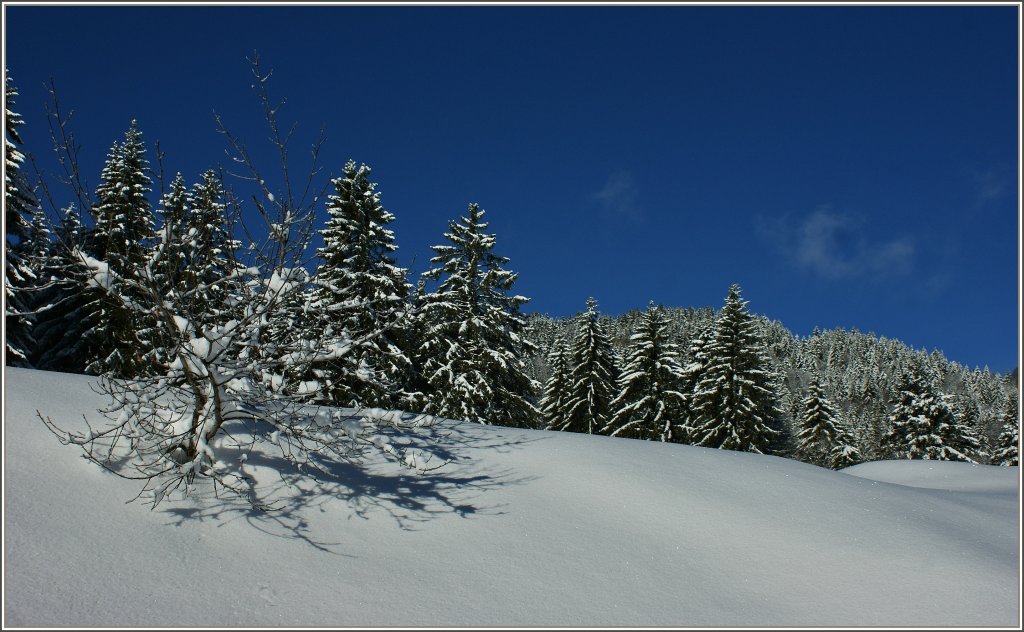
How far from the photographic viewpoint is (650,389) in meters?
28.2

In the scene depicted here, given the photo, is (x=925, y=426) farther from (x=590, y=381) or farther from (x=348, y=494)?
(x=348, y=494)

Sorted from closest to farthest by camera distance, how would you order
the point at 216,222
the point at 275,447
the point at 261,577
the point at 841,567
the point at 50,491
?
1. the point at 261,577
2. the point at 50,491
3. the point at 841,567
4. the point at 216,222
5. the point at 275,447

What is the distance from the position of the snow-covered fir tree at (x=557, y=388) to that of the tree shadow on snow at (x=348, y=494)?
78.5ft

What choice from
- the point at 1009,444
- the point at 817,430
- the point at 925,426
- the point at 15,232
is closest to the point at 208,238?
the point at 15,232

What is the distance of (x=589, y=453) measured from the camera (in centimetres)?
795

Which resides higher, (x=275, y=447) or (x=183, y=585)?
(x=275, y=447)

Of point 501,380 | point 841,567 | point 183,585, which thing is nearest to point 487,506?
point 183,585

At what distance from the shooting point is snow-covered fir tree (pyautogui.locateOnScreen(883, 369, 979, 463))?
110 feet

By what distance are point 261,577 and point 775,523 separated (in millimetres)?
5222

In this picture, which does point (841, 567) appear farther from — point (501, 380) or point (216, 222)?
point (501, 380)

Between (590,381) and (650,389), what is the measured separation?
3.16 metres

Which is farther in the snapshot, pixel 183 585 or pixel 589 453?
pixel 589 453

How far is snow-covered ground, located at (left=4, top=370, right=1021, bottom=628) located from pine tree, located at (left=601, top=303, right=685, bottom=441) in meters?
20.4

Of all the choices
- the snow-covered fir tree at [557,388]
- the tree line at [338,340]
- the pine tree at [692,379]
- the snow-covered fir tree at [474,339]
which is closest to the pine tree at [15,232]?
the tree line at [338,340]
